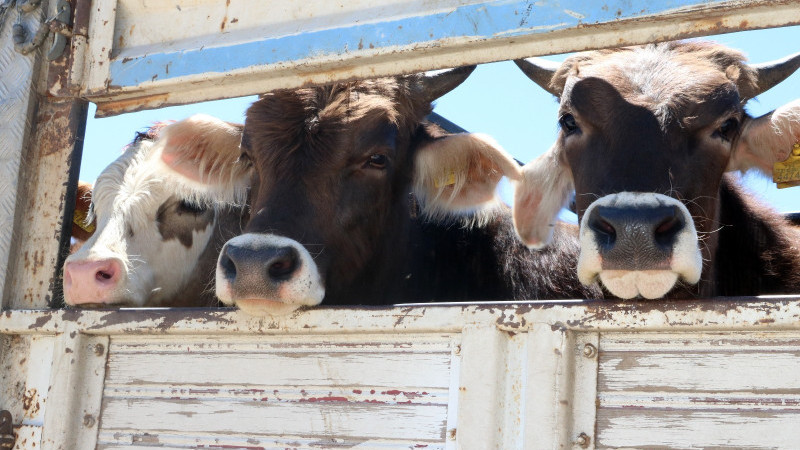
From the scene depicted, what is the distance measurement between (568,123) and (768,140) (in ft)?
2.77

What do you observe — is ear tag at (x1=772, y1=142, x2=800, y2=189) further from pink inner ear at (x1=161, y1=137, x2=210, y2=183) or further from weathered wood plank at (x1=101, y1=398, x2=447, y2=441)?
pink inner ear at (x1=161, y1=137, x2=210, y2=183)

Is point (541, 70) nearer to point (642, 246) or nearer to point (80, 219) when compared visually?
point (642, 246)

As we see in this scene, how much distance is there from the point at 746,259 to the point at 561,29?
2394 millimetres

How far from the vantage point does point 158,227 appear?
5.38 meters

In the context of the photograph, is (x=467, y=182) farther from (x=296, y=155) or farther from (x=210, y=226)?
(x=210, y=226)


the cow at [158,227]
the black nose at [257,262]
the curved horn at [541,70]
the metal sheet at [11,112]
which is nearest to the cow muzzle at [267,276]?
the black nose at [257,262]

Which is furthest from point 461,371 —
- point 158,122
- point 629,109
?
point 158,122

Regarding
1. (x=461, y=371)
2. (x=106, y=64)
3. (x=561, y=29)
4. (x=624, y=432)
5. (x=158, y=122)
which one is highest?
(x=158, y=122)

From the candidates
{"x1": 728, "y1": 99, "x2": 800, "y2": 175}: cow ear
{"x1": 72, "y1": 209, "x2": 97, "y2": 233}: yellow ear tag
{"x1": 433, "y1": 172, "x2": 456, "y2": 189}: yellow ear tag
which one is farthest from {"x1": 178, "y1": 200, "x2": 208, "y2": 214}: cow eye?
{"x1": 728, "y1": 99, "x2": 800, "y2": 175}: cow ear

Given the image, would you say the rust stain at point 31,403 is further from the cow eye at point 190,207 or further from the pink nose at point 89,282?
the cow eye at point 190,207

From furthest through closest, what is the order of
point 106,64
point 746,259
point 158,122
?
1. point 158,122
2. point 746,259
3. point 106,64

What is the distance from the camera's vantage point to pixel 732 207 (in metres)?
4.77

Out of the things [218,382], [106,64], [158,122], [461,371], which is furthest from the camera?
[158,122]

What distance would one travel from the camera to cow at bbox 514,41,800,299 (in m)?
3.11
